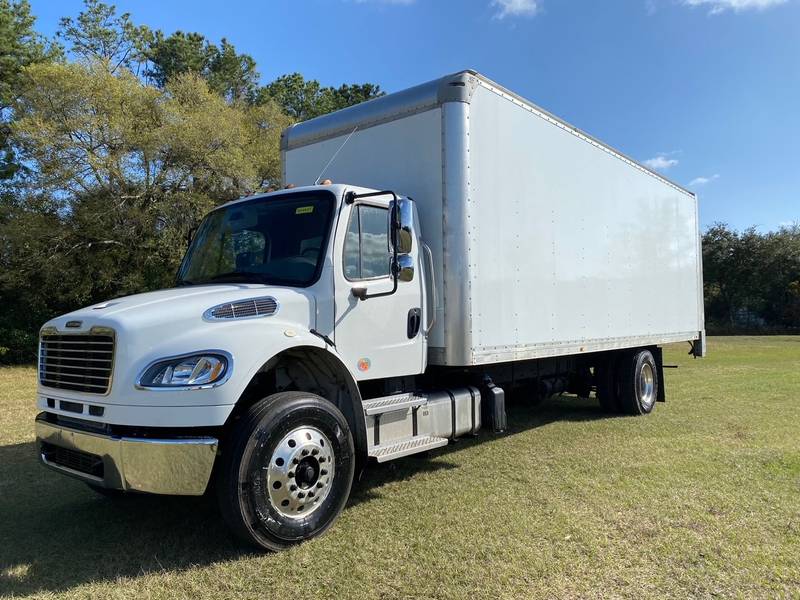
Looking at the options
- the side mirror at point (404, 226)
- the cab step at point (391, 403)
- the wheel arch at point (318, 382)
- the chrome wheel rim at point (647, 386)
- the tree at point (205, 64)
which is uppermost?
the tree at point (205, 64)

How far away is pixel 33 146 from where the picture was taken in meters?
17.3

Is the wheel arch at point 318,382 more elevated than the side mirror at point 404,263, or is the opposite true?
the side mirror at point 404,263

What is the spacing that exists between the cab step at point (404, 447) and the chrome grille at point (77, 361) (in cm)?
208

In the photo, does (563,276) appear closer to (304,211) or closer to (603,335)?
(603,335)

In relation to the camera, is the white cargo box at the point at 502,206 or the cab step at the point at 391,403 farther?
the white cargo box at the point at 502,206

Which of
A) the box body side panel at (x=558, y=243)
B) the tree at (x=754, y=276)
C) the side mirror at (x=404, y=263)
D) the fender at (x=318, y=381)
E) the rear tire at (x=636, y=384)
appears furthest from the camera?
the tree at (x=754, y=276)

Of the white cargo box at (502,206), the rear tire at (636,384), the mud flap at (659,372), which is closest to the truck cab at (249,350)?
the white cargo box at (502,206)

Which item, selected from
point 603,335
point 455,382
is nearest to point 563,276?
point 603,335

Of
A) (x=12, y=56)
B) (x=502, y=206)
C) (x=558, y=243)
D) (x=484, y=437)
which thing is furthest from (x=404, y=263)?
(x=12, y=56)

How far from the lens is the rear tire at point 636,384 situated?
9148 millimetres

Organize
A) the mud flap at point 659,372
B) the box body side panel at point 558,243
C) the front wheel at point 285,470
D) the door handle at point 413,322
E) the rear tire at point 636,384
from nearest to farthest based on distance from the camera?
the front wheel at point 285,470, the door handle at point 413,322, the box body side panel at point 558,243, the rear tire at point 636,384, the mud flap at point 659,372

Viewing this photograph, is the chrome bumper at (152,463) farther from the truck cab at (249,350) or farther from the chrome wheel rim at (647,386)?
the chrome wheel rim at (647,386)

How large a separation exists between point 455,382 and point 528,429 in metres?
2.41

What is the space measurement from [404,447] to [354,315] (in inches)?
48.3
